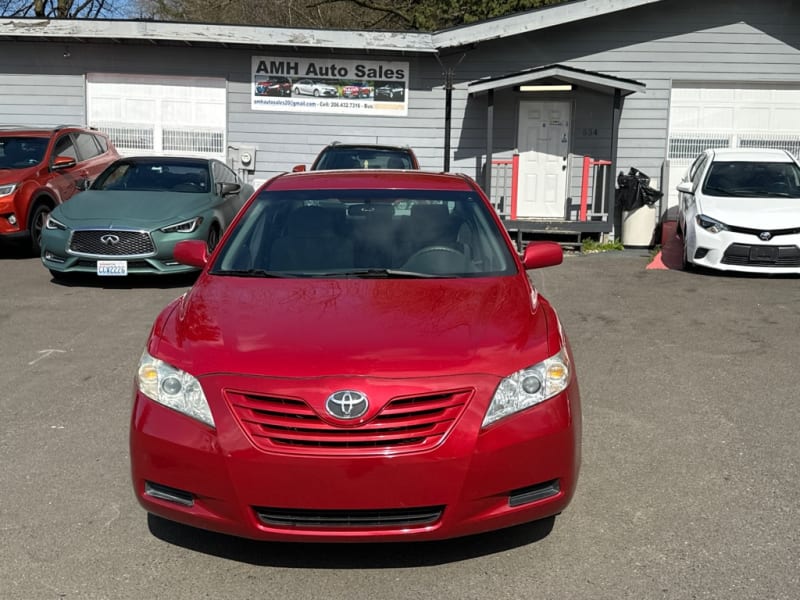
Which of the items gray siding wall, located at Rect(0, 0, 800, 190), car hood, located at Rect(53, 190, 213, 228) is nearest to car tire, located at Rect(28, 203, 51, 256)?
car hood, located at Rect(53, 190, 213, 228)

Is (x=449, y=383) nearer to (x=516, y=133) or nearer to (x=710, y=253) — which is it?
(x=710, y=253)

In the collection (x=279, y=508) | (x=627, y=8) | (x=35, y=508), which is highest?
(x=627, y=8)

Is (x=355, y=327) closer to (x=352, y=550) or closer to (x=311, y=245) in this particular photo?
(x=352, y=550)

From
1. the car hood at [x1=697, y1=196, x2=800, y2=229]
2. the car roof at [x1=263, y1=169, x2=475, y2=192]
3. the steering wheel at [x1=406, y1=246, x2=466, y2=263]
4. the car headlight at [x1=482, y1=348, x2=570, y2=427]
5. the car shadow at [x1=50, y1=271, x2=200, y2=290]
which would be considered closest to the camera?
the car headlight at [x1=482, y1=348, x2=570, y2=427]

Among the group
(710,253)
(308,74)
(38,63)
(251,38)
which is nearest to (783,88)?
(710,253)

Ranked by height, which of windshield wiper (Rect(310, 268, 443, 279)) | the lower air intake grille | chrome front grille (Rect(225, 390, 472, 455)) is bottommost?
the lower air intake grille

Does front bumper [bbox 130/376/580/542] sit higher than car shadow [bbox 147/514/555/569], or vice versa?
front bumper [bbox 130/376/580/542]

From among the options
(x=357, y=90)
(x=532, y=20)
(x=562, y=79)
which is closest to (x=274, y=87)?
(x=357, y=90)

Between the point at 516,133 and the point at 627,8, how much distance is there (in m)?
2.81

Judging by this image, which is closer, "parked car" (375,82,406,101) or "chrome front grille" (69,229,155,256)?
"chrome front grille" (69,229,155,256)

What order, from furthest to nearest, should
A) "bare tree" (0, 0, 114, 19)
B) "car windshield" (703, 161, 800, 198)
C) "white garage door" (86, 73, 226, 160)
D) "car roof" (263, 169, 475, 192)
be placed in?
"bare tree" (0, 0, 114, 19) → "white garage door" (86, 73, 226, 160) → "car windshield" (703, 161, 800, 198) → "car roof" (263, 169, 475, 192)

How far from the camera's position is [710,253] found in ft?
36.4

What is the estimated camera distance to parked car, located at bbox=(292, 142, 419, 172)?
12.8 metres

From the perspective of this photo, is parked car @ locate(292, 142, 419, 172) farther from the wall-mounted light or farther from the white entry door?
the white entry door
